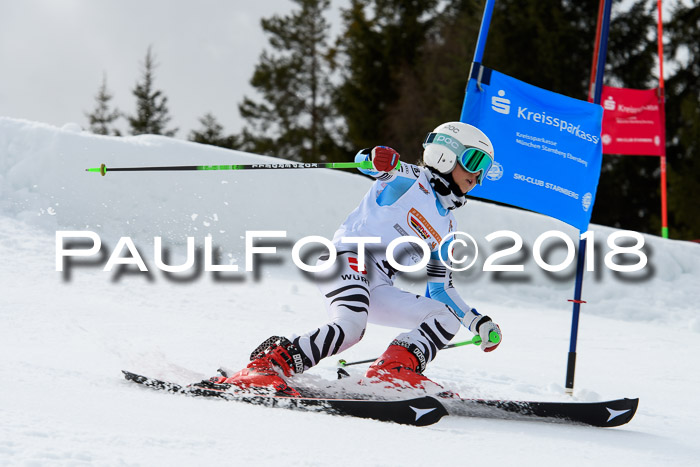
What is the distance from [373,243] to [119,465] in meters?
1.89

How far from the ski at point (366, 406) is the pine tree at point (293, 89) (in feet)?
83.8

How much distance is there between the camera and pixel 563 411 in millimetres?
3680

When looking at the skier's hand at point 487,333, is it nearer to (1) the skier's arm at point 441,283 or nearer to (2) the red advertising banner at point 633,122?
(1) the skier's arm at point 441,283

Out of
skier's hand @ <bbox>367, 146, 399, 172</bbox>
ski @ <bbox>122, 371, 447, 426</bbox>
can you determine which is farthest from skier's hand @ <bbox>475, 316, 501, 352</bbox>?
skier's hand @ <bbox>367, 146, 399, 172</bbox>

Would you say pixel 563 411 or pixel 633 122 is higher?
pixel 633 122

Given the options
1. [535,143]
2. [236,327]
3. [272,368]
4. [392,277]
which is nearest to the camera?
[272,368]

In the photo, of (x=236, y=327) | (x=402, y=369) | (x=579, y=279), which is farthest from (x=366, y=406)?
(x=236, y=327)

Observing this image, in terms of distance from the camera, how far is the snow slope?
8.72 feet

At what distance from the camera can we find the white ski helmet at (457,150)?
387 centimetres

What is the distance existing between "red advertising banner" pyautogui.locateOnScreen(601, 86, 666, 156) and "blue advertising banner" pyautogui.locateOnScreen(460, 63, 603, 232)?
28.2 ft

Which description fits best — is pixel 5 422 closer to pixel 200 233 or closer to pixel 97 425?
pixel 97 425

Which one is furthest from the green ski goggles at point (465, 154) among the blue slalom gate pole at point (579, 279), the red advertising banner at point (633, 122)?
the red advertising banner at point (633, 122)

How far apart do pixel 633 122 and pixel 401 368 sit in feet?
35.4

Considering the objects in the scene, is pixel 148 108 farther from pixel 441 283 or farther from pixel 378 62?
pixel 441 283
